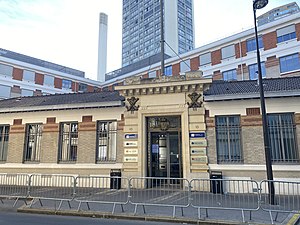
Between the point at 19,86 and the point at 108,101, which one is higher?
the point at 19,86

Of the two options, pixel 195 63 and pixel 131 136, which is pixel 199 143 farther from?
pixel 195 63

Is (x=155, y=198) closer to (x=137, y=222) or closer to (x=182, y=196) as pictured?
(x=182, y=196)

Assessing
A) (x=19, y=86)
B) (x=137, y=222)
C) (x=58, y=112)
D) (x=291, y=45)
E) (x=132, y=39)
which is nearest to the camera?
(x=137, y=222)

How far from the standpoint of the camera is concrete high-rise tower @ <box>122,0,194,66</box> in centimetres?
8118

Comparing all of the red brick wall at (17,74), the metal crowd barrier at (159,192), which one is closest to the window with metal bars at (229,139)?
the metal crowd barrier at (159,192)

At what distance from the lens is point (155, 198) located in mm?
9312

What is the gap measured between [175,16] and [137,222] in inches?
3279

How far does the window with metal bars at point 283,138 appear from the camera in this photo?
35.4 ft

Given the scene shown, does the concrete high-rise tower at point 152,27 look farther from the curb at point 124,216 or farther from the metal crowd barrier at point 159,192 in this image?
the curb at point 124,216

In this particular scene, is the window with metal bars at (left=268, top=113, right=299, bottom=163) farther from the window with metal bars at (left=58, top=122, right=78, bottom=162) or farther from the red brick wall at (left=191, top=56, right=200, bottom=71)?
the red brick wall at (left=191, top=56, right=200, bottom=71)

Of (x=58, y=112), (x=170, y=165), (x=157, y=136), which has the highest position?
(x=58, y=112)

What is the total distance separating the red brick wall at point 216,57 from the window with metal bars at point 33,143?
85.1 ft

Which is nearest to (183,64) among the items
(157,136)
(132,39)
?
(157,136)

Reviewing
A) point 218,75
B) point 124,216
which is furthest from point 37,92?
point 124,216
